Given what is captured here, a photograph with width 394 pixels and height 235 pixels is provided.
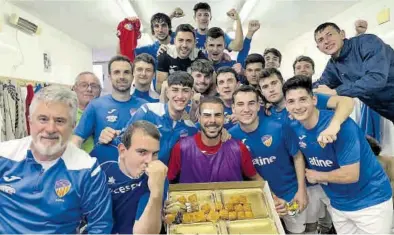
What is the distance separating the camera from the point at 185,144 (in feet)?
8.01

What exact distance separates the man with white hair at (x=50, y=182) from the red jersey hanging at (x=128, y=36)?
2682mm

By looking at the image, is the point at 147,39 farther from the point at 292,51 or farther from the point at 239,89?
the point at 239,89

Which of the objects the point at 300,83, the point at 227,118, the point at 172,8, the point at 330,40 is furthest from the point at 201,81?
the point at 172,8

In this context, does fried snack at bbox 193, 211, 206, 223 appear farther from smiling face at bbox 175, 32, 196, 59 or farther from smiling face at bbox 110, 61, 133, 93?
smiling face at bbox 175, 32, 196, 59

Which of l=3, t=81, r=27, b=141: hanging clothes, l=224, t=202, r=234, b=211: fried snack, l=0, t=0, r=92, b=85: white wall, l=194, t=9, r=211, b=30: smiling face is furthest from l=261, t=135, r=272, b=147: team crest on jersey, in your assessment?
l=0, t=0, r=92, b=85: white wall

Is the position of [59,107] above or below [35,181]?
above

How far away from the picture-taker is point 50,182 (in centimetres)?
160

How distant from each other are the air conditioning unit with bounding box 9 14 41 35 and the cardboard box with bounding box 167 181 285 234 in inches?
202

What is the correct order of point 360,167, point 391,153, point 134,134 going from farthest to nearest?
point 391,153
point 360,167
point 134,134

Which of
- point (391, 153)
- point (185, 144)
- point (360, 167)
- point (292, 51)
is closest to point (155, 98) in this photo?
point (185, 144)

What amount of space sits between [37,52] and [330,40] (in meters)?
5.77

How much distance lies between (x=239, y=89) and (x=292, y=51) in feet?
25.0

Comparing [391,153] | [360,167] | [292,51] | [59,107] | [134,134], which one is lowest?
[391,153]

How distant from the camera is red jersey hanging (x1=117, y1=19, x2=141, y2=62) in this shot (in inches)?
168
